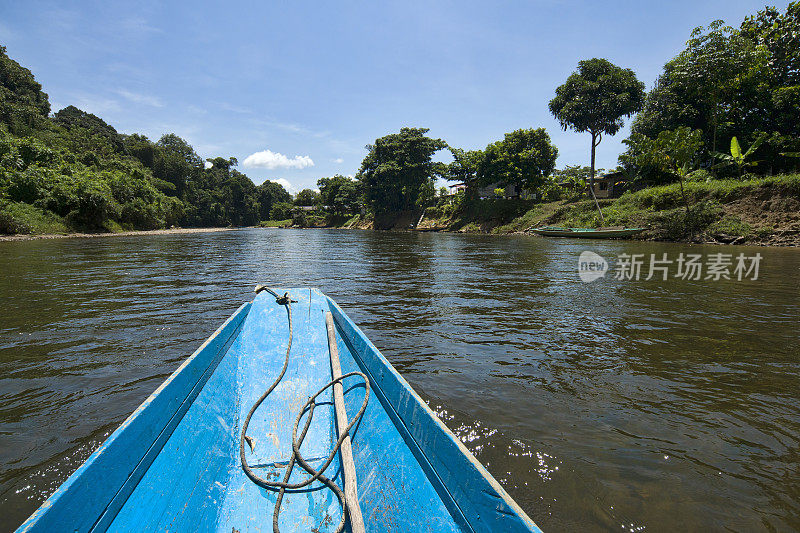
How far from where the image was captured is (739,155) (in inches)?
1000

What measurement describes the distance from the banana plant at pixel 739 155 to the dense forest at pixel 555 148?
114mm

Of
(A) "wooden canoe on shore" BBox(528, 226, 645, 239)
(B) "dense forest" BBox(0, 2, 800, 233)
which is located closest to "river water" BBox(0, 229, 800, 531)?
(A) "wooden canoe on shore" BBox(528, 226, 645, 239)

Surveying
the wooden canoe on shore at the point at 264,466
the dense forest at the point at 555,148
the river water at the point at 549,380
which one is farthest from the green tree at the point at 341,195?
the wooden canoe on shore at the point at 264,466

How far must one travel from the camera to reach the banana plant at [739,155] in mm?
24562

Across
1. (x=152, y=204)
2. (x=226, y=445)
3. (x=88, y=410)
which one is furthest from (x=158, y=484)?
(x=152, y=204)

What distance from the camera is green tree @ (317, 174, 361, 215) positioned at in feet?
255

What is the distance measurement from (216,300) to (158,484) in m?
7.12

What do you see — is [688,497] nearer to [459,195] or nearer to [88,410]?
[88,410]

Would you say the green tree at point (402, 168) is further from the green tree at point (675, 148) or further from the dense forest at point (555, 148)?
the green tree at point (675, 148)

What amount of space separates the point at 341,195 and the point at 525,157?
1804 inches

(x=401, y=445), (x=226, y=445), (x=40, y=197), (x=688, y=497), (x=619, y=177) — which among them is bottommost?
(x=688, y=497)

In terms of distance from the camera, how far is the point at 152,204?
4538 cm

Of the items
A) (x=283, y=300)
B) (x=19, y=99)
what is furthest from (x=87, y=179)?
(x=283, y=300)

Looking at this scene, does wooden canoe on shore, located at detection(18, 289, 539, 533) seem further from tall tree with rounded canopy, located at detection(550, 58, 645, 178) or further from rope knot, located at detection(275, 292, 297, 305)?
tall tree with rounded canopy, located at detection(550, 58, 645, 178)
